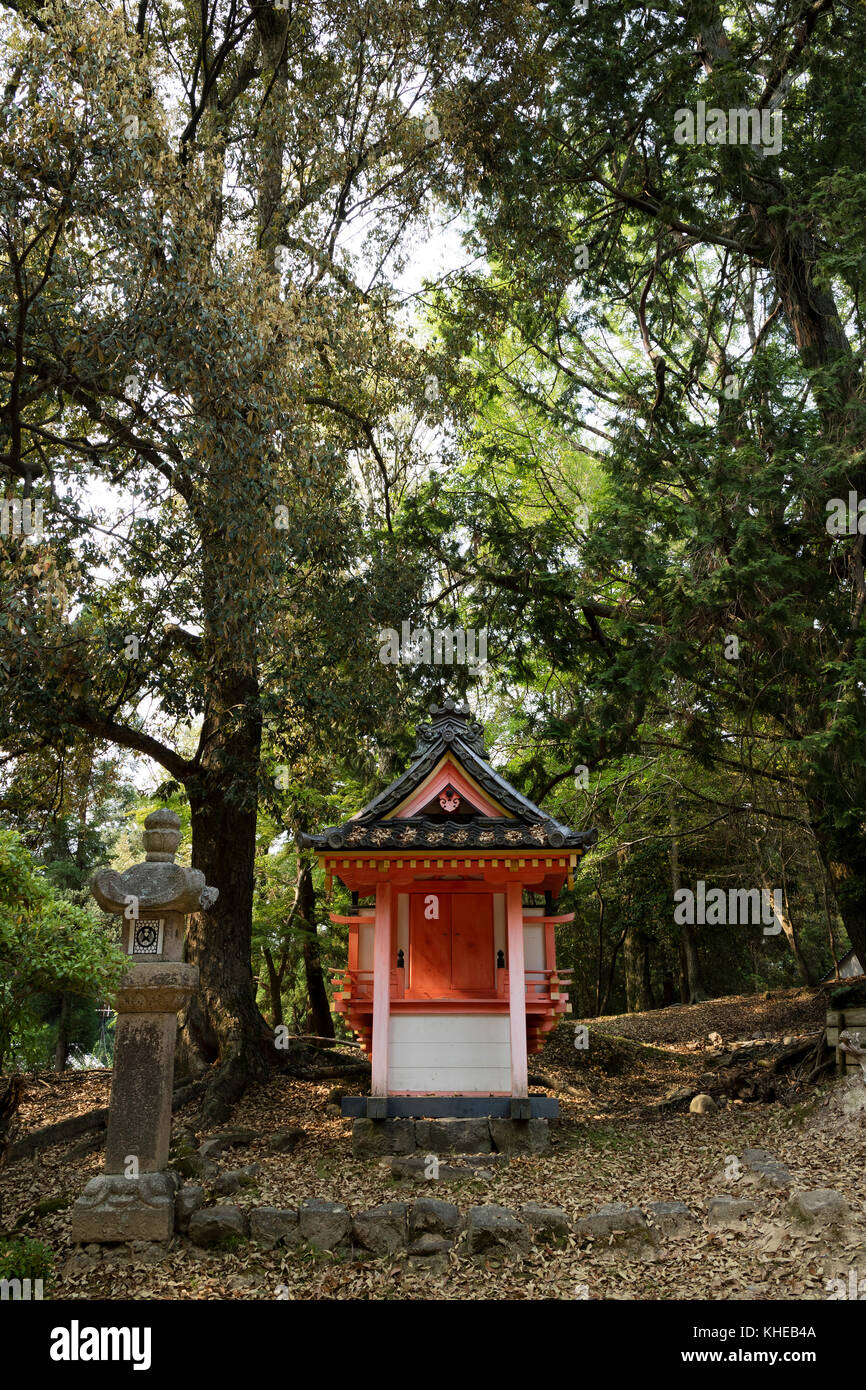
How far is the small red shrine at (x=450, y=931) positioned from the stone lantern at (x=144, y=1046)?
2034 millimetres

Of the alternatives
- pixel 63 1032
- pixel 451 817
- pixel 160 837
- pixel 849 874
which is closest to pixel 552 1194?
pixel 451 817

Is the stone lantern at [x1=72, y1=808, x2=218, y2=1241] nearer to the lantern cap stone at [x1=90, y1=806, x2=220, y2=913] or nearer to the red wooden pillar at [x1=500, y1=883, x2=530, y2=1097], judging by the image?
the lantern cap stone at [x1=90, y1=806, x2=220, y2=913]

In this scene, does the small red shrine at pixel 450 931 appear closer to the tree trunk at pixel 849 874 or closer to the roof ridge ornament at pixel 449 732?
the roof ridge ornament at pixel 449 732

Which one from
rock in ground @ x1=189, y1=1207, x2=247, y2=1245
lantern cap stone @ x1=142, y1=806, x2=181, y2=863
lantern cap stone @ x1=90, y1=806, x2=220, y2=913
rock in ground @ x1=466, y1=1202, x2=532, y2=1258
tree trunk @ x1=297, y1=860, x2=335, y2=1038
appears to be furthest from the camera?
tree trunk @ x1=297, y1=860, x2=335, y2=1038

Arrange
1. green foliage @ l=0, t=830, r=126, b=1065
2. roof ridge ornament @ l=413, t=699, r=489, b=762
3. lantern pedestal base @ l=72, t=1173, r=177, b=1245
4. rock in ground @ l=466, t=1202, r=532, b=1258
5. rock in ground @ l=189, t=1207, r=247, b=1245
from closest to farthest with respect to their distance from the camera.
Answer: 1. green foliage @ l=0, t=830, r=126, b=1065
2. rock in ground @ l=466, t=1202, r=532, b=1258
3. lantern pedestal base @ l=72, t=1173, r=177, b=1245
4. rock in ground @ l=189, t=1207, r=247, b=1245
5. roof ridge ornament @ l=413, t=699, r=489, b=762

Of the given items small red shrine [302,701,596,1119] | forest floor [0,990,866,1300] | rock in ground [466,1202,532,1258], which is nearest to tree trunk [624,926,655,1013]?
forest floor [0,990,866,1300]

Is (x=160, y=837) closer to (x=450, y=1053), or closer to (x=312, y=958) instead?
(x=450, y=1053)

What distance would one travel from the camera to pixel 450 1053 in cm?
895

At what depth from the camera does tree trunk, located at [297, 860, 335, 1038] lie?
16250 mm

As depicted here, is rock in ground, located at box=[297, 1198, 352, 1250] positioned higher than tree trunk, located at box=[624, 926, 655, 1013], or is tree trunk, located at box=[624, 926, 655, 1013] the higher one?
tree trunk, located at box=[624, 926, 655, 1013]

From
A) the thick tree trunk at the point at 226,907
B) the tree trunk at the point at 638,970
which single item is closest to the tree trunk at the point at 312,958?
the thick tree trunk at the point at 226,907

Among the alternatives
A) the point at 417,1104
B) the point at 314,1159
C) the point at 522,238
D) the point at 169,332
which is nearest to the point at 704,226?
the point at 522,238

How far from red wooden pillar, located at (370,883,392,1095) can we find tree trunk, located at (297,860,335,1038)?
719 cm

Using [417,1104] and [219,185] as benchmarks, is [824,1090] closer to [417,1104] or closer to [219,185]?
[417,1104]
